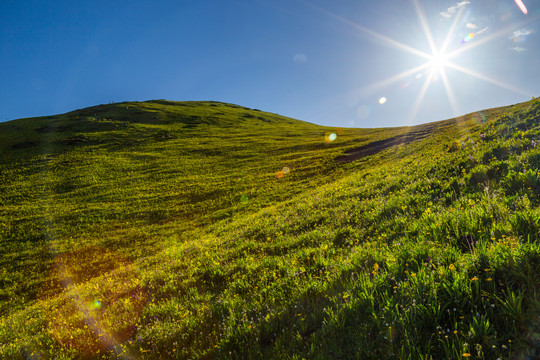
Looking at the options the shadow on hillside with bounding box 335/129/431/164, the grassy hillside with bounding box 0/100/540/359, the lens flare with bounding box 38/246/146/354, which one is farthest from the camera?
the shadow on hillside with bounding box 335/129/431/164

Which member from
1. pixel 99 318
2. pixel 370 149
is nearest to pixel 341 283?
pixel 99 318

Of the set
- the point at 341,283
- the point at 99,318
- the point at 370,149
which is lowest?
the point at 99,318

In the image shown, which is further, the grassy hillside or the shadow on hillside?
the shadow on hillside

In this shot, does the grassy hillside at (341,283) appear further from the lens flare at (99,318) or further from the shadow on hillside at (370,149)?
the shadow on hillside at (370,149)

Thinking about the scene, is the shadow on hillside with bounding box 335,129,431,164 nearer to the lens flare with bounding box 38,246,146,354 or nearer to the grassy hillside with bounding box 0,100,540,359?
the grassy hillside with bounding box 0,100,540,359

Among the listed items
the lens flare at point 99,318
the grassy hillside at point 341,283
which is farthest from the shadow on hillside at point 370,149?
the lens flare at point 99,318

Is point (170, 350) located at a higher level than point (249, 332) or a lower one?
lower

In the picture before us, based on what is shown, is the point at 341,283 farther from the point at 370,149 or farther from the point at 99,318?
the point at 370,149

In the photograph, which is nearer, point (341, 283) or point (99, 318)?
point (341, 283)

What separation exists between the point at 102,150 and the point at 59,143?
11421mm

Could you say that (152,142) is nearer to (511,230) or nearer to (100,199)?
(100,199)

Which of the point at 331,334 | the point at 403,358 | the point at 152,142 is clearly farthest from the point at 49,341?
the point at 152,142

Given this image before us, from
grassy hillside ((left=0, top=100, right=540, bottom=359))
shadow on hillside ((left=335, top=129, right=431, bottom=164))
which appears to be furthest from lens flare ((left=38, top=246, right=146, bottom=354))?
shadow on hillside ((left=335, top=129, right=431, bottom=164))

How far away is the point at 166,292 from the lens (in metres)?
7.00
